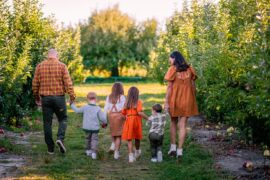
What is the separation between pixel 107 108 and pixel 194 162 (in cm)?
213

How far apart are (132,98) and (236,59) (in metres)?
2.15

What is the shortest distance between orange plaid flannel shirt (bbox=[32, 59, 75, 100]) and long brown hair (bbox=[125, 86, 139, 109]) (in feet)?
4.14

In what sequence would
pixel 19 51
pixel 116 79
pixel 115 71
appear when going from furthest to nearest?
pixel 115 71, pixel 116 79, pixel 19 51

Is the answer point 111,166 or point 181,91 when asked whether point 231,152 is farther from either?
point 111,166

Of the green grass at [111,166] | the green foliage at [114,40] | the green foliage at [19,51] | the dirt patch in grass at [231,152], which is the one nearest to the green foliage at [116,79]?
the green foliage at [114,40]

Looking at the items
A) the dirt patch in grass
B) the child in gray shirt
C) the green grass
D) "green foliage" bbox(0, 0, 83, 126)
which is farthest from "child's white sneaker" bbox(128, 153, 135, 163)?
"green foliage" bbox(0, 0, 83, 126)

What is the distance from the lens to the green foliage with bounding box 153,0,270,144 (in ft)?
22.8

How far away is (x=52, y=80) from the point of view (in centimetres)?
1012

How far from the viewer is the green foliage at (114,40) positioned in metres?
56.6

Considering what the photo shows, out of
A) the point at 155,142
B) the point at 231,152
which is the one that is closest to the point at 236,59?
the point at 231,152

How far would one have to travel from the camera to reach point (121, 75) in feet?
195

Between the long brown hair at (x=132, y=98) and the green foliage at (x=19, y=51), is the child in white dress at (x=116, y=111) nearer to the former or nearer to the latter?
the long brown hair at (x=132, y=98)

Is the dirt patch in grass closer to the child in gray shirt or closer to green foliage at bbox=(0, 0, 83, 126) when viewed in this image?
the child in gray shirt

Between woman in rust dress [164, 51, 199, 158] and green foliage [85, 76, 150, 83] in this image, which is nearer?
woman in rust dress [164, 51, 199, 158]
